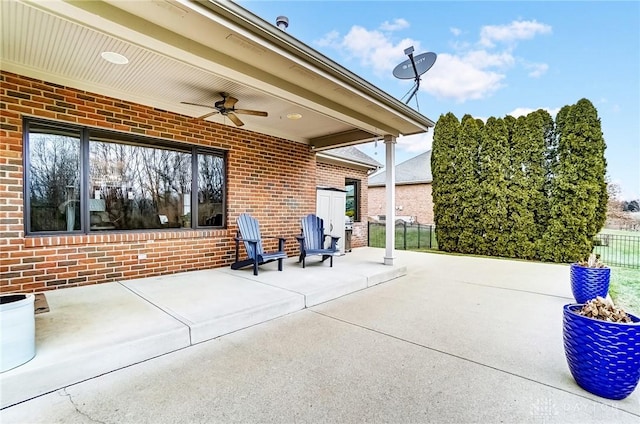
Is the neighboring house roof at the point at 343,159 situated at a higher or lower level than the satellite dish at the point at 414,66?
lower

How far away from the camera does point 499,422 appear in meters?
1.71

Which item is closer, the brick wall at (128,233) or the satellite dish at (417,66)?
the brick wall at (128,233)

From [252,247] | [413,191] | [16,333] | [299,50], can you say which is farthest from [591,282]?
[413,191]

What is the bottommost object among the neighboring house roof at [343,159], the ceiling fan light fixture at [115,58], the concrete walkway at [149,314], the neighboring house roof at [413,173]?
the concrete walkway at [149,314]

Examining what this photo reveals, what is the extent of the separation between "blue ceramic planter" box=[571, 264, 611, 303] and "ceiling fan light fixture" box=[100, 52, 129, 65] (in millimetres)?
6136

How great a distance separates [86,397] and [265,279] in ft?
8.74

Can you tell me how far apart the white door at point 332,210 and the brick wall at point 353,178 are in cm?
76

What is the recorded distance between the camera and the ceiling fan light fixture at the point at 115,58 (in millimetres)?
3125

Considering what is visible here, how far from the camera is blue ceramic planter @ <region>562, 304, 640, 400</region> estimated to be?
188cm

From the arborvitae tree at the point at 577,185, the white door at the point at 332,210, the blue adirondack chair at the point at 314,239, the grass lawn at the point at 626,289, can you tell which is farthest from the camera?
the white door at the point at 332,210

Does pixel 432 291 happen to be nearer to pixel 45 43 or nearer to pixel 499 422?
pixel 499 422

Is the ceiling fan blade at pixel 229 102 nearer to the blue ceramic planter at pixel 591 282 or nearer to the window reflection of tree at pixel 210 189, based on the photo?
the window reflection of tree at pixel 210 189

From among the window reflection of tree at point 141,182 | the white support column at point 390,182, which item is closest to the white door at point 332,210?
the white support column at point 390,182

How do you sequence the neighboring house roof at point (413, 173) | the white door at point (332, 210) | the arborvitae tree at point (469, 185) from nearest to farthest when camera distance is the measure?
the white door at point (332, 210)
the arborvitae tree at point (469, 185)
the neighboring house roof at point (413, 173)
